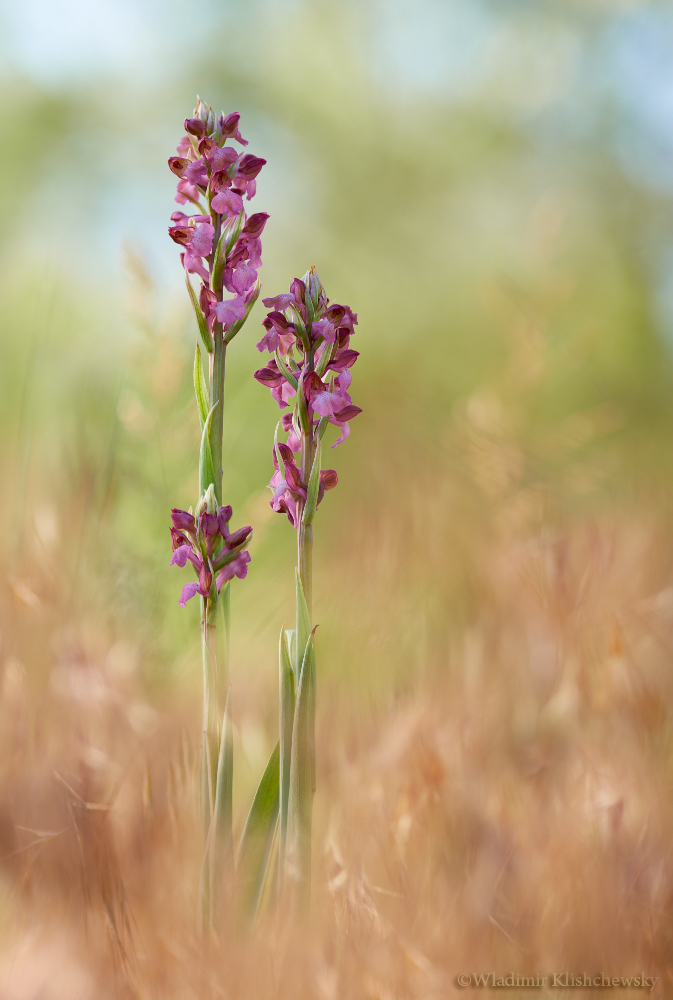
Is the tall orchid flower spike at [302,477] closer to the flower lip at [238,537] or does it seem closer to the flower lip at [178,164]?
the flower lip at [238,537]

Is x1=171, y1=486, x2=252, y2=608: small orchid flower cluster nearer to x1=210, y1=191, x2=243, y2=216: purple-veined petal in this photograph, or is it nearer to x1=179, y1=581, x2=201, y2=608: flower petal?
x1=179, y1=581, x2=201, y2=608: flower petal

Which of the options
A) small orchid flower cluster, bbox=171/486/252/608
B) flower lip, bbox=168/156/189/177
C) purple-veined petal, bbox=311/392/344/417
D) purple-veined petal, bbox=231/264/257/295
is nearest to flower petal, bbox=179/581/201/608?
small orchid flower cluster, bbox=171/486/252/608

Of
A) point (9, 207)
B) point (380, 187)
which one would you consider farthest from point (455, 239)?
point (9, 207)

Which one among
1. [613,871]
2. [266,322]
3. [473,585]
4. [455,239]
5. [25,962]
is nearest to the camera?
[25,962]

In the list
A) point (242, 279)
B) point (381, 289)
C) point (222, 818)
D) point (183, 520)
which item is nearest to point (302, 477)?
point (183, 520)

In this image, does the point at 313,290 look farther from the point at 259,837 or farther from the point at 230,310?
the point at 259,837

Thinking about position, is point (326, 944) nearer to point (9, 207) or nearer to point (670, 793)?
point (670, 793)
